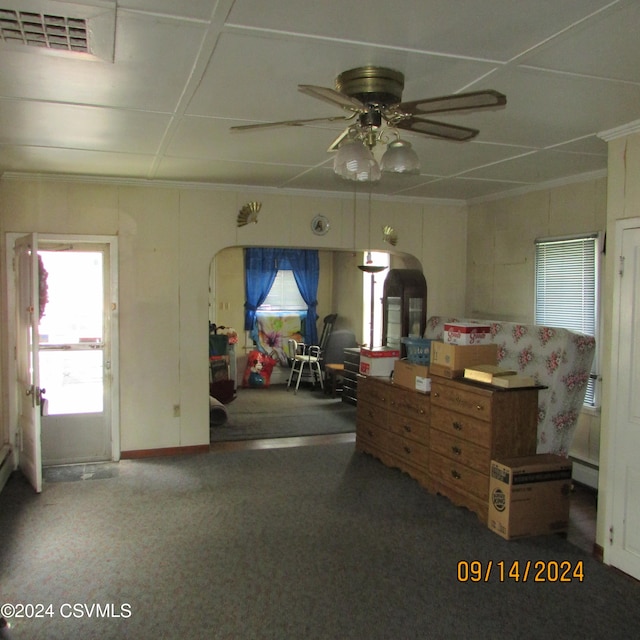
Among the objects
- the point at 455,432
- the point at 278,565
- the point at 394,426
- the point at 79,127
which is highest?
the point at 79,127

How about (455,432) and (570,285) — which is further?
(570,285)

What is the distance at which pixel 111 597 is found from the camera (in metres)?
2.98

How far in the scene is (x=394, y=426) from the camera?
16.3 feet

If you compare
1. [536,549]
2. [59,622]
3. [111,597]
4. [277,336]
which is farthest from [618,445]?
[277,336]

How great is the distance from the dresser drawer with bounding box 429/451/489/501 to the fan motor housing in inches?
102

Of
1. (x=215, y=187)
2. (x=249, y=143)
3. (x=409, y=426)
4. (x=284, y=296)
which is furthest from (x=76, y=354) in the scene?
(x=284, y=296)

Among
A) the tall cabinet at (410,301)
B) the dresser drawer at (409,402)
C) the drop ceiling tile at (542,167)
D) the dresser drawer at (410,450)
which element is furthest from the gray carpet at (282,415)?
the drop ceiling tile at (542,167)

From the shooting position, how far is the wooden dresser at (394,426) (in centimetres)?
458

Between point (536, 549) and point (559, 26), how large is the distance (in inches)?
116

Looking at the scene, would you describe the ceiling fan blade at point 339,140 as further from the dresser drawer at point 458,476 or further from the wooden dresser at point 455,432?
the dresser drawer at point 458,476

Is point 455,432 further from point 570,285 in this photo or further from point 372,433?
Result: point 570,285

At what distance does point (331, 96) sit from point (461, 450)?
2.88 m

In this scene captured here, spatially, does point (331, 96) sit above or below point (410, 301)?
above

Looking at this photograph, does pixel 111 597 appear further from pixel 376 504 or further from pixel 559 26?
pixel 559 26
